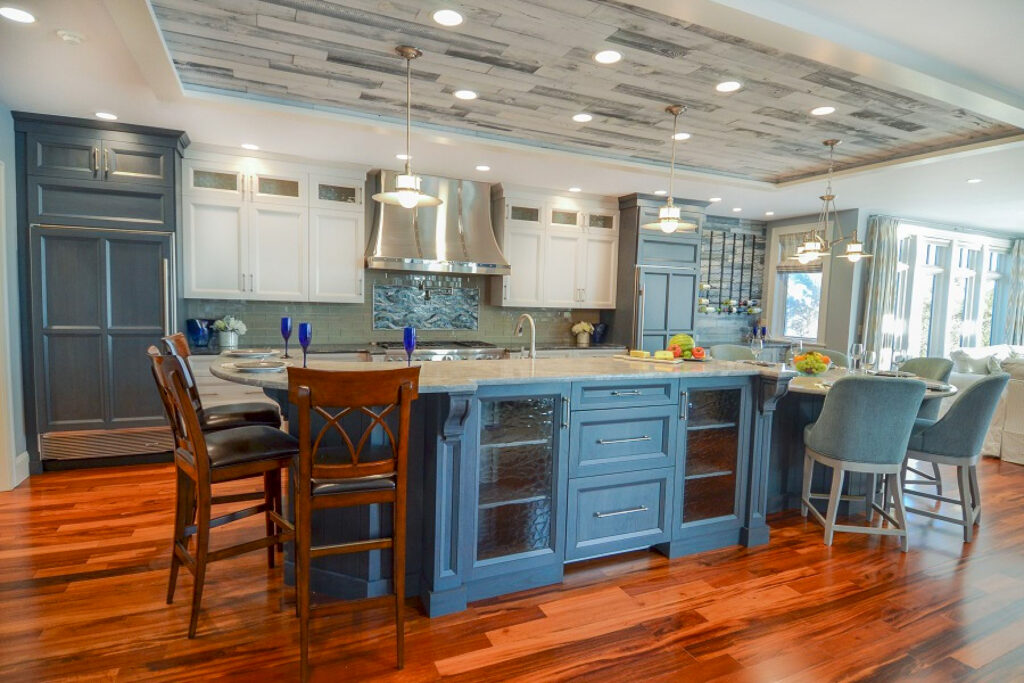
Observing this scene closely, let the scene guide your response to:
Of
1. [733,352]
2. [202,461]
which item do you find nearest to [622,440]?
[202,461]

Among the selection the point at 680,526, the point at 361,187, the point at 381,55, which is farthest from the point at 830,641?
the point at 361,187

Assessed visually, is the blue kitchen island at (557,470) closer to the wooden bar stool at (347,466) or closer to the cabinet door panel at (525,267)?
the wooden bar stool at (347,466)

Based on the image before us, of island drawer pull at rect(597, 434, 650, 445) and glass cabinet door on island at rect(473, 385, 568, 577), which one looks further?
island drawer pull at rect(597, 434, 650, 445)

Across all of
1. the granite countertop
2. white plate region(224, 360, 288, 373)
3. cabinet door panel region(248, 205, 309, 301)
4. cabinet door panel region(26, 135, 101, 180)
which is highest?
cabinet door panel region(26, 135, 101, 180)

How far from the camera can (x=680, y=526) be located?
298cm

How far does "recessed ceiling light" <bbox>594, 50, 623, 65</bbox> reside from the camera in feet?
8.99

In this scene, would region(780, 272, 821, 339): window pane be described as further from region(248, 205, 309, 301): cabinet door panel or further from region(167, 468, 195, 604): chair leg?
region(167, 468, 195, 604): chair leg

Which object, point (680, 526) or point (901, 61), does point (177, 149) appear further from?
point (901, 61)

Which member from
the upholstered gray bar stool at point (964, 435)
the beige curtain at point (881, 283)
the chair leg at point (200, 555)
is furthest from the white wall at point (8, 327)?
the beige curtain at point (881, 283)

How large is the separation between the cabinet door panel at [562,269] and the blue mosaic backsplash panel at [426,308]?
79 centimetres

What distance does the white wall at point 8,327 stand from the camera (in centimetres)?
363

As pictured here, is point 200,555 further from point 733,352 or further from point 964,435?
point 733,352

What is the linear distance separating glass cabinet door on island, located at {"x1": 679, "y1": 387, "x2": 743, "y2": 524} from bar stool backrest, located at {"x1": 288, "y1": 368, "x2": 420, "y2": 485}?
164 centimetres

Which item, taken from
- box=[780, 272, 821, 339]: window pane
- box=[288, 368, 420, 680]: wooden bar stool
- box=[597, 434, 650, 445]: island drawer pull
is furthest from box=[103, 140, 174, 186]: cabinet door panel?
box=[780, 272, 821, 339]: window pane
